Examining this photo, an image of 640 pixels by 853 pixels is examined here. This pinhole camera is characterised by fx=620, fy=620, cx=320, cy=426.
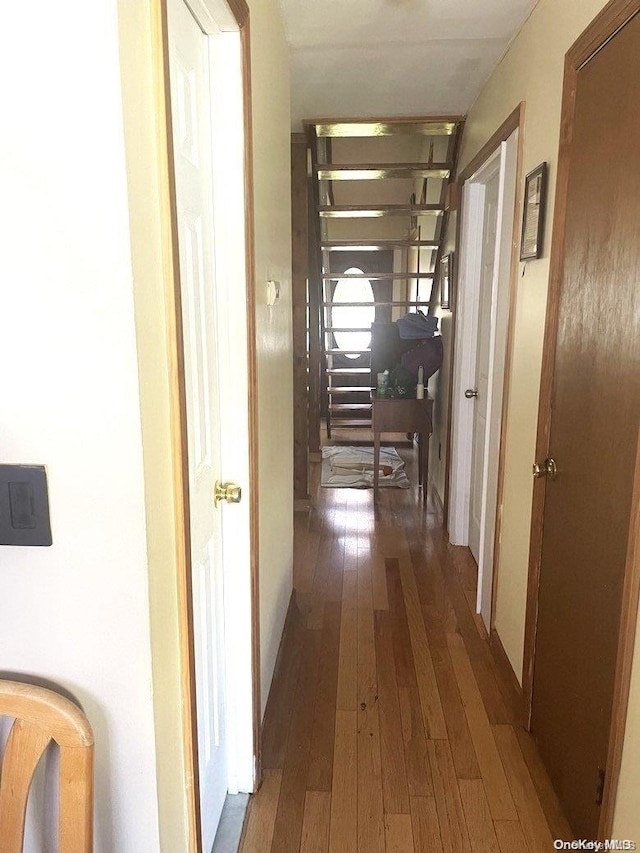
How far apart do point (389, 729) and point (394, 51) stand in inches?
105

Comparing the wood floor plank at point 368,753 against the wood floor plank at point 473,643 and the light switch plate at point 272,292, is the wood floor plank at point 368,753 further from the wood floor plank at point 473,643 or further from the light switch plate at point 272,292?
the light switch plate at point 272,292

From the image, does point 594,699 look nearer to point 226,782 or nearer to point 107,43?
point 226,782

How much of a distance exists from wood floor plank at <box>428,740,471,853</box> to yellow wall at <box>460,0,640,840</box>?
1.42 ft

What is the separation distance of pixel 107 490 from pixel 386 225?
679 centimetres

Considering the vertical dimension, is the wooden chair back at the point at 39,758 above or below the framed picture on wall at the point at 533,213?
below

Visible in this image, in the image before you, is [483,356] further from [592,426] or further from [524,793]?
[524,793]

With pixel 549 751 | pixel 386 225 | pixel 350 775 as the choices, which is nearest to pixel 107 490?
pixel 350 775

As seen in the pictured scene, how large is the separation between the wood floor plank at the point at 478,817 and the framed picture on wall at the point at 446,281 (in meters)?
2.69

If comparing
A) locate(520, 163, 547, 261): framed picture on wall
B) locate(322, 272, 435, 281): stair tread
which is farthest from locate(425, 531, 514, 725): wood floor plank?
locate(322, 272, 435, 281): stair tread

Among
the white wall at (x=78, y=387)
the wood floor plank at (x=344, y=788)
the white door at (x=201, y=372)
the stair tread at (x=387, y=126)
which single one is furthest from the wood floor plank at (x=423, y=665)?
the stair tread at (x=387, y=126)

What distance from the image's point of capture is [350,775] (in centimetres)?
193

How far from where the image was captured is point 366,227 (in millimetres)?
7195

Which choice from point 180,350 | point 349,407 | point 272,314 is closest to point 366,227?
point 349,407

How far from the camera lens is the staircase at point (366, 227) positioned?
12.6 feet
